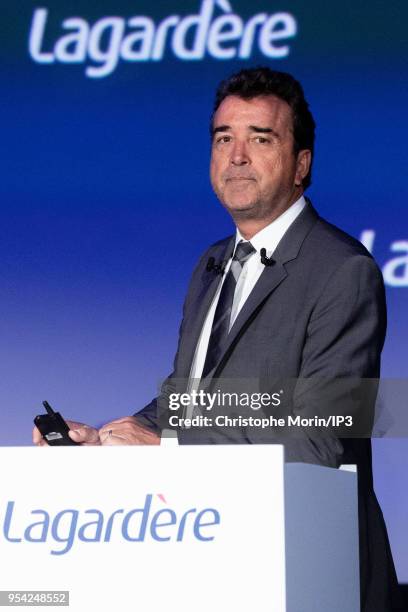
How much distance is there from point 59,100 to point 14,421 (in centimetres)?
125

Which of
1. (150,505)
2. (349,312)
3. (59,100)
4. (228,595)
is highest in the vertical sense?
(59,100)

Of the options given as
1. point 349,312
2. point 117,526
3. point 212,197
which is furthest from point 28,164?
point 117,526

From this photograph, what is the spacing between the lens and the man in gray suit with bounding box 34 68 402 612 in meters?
3.12

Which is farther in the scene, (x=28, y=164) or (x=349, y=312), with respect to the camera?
(x=28, y=164)

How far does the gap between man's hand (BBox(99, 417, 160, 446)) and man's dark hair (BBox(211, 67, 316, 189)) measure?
42.7 inches

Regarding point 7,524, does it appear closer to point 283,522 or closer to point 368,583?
point 283,522

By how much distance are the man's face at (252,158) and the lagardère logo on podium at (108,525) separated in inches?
61.4

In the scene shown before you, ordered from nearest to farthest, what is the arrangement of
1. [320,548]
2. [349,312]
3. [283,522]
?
[283,522]
[320,548]
[349,312]

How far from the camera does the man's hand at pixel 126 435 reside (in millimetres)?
3105

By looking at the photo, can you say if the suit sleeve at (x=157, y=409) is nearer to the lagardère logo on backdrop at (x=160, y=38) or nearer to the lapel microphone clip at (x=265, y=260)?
the lapel microphone clip at (x=265, y=260)

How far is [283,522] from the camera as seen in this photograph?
2.28 metres

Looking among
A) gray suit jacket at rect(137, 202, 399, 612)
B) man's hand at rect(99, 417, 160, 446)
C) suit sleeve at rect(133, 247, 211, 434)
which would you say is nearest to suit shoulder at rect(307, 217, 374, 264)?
gray suit jacket at rect(137, 202, 399, 612)

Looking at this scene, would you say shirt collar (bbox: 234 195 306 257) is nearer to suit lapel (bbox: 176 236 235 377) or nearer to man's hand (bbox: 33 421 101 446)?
suit lapel (bbox: 176 236 235 377)

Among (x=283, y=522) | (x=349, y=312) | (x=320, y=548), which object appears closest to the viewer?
(x=283, y=522)
